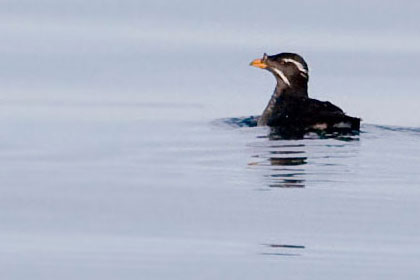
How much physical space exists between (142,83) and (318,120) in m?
4.74

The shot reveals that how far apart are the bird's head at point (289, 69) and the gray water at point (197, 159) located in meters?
0.61

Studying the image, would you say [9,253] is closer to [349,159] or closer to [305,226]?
[305,226]

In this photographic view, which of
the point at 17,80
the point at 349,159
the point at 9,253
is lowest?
the point at 9,253

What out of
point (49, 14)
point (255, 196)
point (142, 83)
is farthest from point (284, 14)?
point (255, 196)

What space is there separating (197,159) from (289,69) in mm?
4053

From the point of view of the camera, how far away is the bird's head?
60.3ft

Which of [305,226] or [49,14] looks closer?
[305,226]

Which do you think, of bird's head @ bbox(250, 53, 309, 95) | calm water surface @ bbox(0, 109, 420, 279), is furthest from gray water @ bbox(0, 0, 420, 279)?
bird's head @ bbox(250, 53, 309, 95)

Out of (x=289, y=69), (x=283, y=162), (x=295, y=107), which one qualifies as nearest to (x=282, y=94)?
(x=289, y=69)

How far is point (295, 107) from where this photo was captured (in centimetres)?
1742

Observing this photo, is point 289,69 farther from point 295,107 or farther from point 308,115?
point 308,115

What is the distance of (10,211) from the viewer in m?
12.4

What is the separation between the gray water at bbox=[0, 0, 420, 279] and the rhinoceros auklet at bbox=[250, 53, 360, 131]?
33cm

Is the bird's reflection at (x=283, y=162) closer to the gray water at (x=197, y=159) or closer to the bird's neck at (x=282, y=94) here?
the gray water at (x=197, y=159)
